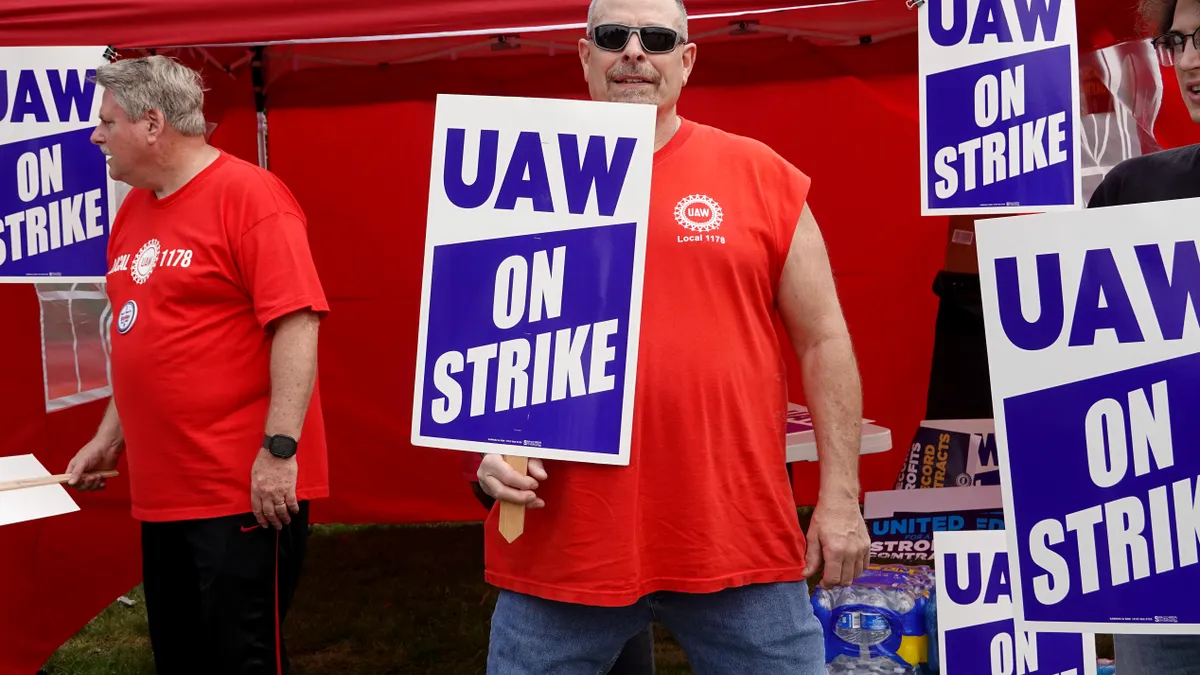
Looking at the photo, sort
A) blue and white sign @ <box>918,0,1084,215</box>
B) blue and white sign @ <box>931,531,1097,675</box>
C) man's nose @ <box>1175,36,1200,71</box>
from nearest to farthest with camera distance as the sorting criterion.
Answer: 1. man's nose @ <box>1175,36,1200,71</box>
2. blue and white sign @ <box>931,531,1097,675</box>
3. blue and white sign @ <box>918,0,1084,215</box>

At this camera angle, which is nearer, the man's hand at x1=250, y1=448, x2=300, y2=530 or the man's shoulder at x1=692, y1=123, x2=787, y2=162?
the man's shoulder at x1=692, y1=123, x2=787, y2=162

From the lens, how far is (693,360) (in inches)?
70.5

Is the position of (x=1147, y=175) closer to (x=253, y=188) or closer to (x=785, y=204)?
(x=785, y=204)

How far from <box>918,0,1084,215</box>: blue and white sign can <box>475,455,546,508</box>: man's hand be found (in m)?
1.68

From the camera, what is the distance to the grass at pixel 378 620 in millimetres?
4047

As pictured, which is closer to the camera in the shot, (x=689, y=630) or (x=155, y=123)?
(x=689, y=630)

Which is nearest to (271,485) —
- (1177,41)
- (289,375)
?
(289,375)

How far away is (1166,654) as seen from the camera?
5.56 ft

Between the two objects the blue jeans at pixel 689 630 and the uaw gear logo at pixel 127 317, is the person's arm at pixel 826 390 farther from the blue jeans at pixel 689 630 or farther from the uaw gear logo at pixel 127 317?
the uaw gear logo at pixel 127 317

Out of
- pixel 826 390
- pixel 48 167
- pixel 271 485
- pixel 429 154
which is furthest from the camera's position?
Answer: pixel 429 154

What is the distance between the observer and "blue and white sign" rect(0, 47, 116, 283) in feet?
10.3

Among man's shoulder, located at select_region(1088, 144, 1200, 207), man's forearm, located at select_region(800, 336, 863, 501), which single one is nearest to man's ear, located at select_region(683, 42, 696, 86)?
man's forearm, located at select_region(800, 336, 863, 501)

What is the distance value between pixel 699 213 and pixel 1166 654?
894 mm

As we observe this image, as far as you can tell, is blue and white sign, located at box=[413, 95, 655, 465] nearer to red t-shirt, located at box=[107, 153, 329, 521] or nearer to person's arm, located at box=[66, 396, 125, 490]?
red t-shirt, located at box=[107, 153, 329, 521]
